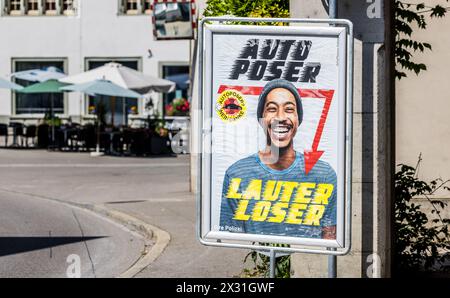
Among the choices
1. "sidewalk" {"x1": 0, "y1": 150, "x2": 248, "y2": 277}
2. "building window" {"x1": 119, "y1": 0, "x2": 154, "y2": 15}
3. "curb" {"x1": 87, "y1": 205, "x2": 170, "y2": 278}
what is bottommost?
"curb" {"x1": 87, "y1": 205, "x2": 170, "y2": 278}

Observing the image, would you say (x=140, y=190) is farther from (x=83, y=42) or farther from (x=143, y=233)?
(x=83, y=42)

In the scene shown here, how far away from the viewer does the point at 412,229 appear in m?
9.95

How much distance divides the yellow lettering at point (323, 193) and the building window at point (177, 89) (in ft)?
95.7

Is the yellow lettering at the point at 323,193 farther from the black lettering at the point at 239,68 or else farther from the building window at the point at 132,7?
the building window at the point at 132,7

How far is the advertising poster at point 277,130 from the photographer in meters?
7.29

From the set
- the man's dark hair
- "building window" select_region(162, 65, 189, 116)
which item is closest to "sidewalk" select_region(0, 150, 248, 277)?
the man's dark hair

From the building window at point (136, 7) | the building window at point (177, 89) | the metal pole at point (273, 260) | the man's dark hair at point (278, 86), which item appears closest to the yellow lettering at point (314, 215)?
the metal pole at point (273, 260)

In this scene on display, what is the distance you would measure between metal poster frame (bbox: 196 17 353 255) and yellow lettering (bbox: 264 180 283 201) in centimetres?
28

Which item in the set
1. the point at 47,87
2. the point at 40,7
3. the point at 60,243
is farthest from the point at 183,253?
the point at 40,7

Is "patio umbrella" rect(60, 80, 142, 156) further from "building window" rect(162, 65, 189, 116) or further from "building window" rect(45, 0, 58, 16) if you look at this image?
"building window" rect(45, 0, 58, 16)

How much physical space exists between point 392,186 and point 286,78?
201cm

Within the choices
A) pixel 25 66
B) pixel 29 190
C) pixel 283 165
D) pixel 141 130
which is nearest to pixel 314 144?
pixel 283 165

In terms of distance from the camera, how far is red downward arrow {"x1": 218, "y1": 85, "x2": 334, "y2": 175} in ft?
24.0

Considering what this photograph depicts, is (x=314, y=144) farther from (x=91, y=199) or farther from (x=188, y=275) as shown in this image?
(x=91, y=199)
